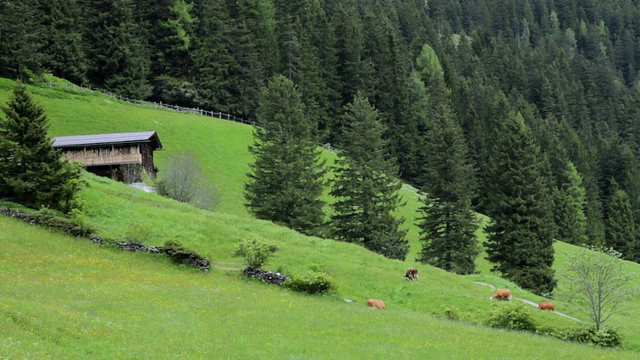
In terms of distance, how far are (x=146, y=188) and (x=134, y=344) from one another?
3666cm

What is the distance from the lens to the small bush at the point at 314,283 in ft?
104

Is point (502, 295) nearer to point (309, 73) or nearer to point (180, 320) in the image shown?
point (180, 320)

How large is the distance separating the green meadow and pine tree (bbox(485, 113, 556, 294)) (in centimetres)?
758

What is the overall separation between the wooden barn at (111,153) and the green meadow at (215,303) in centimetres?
694

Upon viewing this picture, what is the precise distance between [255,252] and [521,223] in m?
28.1

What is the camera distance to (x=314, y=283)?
104 ft

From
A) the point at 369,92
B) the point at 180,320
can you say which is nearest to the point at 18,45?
the point at 369,92

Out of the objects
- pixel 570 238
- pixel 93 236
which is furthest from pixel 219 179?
pixel 570 238

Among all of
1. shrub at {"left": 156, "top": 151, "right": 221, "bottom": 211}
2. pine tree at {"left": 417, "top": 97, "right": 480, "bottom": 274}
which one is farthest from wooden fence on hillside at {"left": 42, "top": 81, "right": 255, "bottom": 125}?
pine tree at {"left": 417, "top": 97, "right": 480, "bottom": 274}

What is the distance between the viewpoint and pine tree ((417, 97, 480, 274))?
173 ft

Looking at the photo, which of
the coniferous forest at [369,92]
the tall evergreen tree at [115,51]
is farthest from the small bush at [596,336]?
the tall evergreen tree at [115,51]

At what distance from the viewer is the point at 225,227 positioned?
41.6 meters

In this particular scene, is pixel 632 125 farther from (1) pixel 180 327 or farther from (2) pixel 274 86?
(1) pixel 180 327

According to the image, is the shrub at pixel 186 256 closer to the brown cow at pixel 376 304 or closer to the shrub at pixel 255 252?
the shrub at pixel 255 252
